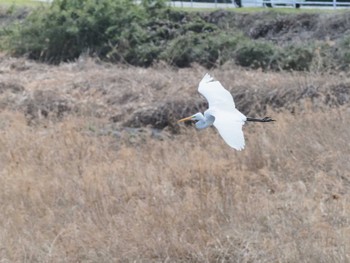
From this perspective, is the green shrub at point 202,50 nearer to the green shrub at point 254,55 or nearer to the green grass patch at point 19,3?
the green shrub at point 254,55

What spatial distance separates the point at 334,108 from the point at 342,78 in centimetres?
202

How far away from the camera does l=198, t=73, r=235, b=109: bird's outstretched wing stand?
3.35 m

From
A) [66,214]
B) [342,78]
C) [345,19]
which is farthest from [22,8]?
[66,214]

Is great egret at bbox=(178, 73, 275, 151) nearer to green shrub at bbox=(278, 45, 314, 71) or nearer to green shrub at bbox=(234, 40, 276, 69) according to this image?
green shrub at bbox=(278, 45, 314, 71)

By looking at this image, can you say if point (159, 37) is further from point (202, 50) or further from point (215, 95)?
point (215, 95)

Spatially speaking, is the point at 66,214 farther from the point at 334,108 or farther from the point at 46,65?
the point at 46,65

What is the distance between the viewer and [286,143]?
27.3 feet

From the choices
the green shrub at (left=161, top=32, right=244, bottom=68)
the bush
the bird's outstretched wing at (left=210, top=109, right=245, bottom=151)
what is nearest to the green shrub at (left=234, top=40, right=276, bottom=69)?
the green shrub at (left=161, top=32, right=244, bottom=68)

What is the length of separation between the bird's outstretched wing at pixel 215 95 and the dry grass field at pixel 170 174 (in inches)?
92.2

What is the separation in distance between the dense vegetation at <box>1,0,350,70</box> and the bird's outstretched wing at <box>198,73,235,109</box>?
10.3 meters

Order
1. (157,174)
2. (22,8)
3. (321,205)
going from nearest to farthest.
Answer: (321,205) < (157,174) < (22,8)

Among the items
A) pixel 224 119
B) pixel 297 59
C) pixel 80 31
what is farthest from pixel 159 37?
pixel 224 119

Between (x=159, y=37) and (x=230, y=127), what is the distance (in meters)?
13.6

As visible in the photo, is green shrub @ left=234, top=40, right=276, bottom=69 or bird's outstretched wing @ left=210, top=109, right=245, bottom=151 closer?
bird's outstretched wing @ left=210, top=109, right=245, bottom=151
